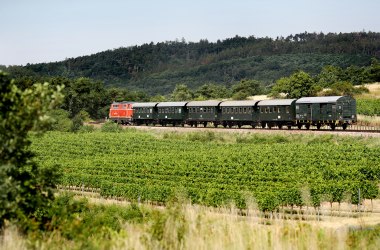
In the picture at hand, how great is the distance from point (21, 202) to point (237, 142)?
4698cm

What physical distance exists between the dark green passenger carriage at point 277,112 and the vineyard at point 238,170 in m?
3.17

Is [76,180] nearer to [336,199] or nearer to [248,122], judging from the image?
[336,199]

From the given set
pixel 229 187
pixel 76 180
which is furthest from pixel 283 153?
pixel 76 180

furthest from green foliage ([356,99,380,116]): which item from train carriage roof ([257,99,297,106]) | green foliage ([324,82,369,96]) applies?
train carriage roof ([257,99,297,106])

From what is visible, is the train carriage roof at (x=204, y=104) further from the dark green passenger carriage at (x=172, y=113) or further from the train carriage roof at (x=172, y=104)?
the dark green passenger carriage at (x=172, y=113)

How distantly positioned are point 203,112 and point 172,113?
21.2 ft

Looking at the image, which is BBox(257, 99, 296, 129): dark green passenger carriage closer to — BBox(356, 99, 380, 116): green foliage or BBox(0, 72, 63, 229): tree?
BBox(356, 99, 380, 116): green foliage

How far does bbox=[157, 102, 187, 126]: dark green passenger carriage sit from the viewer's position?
228 ft

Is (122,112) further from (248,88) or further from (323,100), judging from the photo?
(248,88)

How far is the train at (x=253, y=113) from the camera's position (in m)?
50.8

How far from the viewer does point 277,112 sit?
5594cm

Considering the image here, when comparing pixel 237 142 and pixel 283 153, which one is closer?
pixel 283 153

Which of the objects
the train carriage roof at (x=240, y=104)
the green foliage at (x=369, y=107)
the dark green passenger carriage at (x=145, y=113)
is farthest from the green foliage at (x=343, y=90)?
the dark green passenger carriage at (x=145, y=113)

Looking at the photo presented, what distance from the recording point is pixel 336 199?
2759cm
